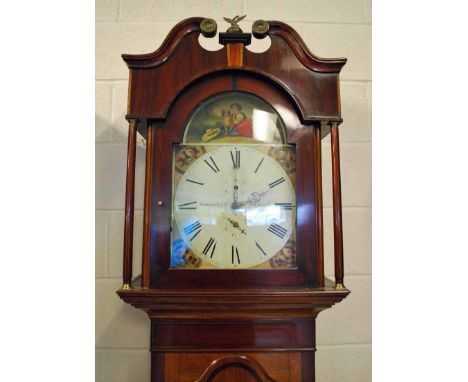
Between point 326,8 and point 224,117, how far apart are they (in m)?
0.65

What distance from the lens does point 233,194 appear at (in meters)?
0.79

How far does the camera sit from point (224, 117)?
2.67 ft

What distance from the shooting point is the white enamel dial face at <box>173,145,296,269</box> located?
0.78 metres

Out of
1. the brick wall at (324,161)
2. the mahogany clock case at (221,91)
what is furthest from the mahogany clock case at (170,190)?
the brick wall at (324,161)

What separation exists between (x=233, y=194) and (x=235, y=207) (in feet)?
0.10

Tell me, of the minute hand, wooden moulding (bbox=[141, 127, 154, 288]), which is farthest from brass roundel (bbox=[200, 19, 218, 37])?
the minute hand

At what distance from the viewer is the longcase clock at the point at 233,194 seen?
2.54 feet

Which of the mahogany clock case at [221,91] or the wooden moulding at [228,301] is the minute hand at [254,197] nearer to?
the mahogany clock case at [221,91]

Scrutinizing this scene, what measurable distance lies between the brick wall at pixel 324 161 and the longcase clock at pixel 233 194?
0.33 meters

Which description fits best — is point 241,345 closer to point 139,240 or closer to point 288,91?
point 139,240

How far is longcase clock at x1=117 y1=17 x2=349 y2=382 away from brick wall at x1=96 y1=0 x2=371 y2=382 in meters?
0.33

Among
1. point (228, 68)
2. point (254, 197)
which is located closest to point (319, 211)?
point (254, 197)

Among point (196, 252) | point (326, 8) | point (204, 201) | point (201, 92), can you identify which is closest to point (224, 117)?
point (201, 92)

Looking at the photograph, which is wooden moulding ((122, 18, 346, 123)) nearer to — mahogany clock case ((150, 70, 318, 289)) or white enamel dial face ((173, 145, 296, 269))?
mahogany clock case ((150, 70, 318, 289))
